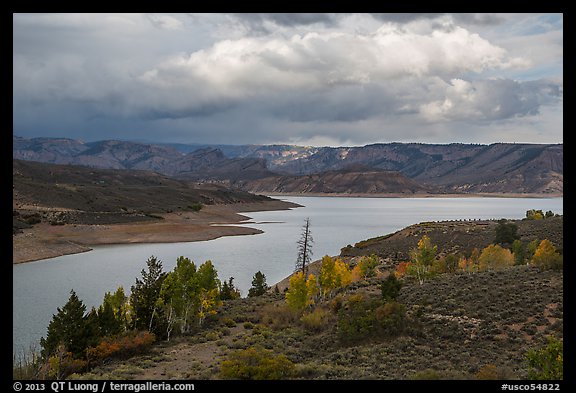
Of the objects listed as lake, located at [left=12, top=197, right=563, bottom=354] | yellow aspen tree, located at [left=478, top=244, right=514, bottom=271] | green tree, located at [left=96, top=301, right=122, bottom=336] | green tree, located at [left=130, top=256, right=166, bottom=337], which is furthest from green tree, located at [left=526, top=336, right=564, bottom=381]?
yellow aspen tree, located at [left=478, top=244, right=514, bottom=271]

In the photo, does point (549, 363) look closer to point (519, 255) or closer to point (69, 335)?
point (69, 335)

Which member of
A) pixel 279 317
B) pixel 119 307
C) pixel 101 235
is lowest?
pixel 279 317

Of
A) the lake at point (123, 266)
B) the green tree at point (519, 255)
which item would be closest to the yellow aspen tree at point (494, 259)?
the green tree at point (519, 255)

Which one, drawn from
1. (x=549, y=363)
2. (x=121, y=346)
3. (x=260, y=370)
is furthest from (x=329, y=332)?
(x=549, y=363)

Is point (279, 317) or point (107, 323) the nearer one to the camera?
point (107, 323)

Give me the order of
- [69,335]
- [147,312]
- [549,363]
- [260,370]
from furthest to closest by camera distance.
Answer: [147,312] < [69,335] < [260,370] < [549,363]

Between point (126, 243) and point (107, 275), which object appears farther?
point (126, 243)

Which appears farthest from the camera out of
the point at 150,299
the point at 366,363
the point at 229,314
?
the point at 229,314
